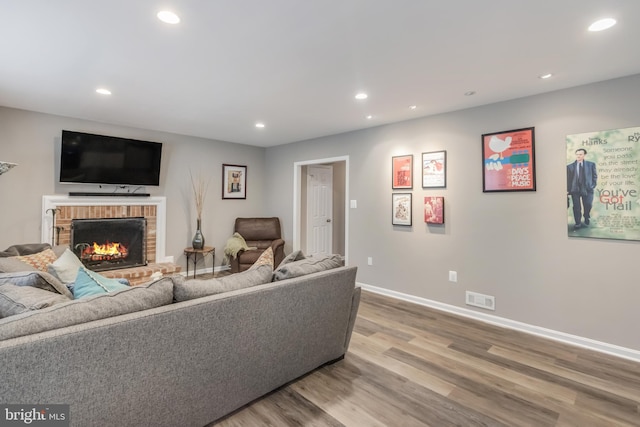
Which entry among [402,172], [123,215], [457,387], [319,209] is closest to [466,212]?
[402,172]

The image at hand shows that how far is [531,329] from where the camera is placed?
10.2 ft

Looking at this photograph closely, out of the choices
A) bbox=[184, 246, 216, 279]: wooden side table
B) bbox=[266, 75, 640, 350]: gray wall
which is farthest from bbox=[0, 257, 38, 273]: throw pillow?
bbox=[266, 75, 640, 350]: gray wall

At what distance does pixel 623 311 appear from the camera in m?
2.64

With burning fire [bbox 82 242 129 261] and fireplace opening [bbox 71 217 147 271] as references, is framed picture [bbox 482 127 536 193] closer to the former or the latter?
fireplace opening [bbox 71 217 147 271]

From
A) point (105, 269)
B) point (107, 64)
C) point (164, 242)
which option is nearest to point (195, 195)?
point (164, 242)

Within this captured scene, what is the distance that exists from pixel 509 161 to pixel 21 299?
12.8ft

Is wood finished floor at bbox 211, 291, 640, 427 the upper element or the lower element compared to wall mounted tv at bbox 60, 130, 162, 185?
lower

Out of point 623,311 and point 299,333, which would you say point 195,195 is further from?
point 623,311

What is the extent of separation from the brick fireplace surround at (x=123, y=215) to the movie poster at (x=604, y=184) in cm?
491

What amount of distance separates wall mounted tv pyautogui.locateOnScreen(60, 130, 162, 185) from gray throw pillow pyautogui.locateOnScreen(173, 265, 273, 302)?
11.5 feet

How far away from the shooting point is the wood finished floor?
1.85m

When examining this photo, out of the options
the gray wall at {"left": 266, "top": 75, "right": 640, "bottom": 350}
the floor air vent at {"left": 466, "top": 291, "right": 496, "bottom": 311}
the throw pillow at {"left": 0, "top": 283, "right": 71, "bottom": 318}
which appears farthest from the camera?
the floor air vent at {"left": 466, "top": 291, "right": 496, "bottom": 311}

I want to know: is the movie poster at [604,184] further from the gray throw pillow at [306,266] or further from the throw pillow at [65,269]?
the throw pillow at [65,269]

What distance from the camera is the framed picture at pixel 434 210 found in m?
3.71
